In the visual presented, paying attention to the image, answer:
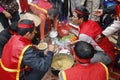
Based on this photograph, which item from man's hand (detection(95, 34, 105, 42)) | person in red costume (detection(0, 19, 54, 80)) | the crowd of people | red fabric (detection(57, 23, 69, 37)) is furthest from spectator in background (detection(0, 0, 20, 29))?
man's hand (detection(95, 34, 105, 42))

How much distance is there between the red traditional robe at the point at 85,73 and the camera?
1851 millimetres

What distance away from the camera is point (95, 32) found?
258cm

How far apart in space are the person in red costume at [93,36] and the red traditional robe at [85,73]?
0.60 metres

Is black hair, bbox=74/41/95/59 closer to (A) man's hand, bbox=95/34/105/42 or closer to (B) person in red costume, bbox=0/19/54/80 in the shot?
(B) person in red costume, bbox=0/19/54/80

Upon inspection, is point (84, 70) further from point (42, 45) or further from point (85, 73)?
point (42, 45)

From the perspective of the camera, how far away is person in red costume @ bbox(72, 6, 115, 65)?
2521mm

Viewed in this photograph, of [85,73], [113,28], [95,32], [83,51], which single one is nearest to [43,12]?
[95,32]

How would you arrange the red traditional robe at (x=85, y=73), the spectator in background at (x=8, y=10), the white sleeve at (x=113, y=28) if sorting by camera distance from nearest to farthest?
the red traditional robe at (x=85, y=73)
the white sleeve at (x=113, y=28)
the spectator in background at (x=8, y=10)

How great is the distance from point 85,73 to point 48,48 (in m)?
0.80

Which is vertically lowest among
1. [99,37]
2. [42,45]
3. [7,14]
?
[42,45]

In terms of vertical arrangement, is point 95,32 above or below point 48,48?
above

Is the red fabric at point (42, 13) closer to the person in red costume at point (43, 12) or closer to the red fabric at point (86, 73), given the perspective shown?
the person in red costume at point (43, 12)

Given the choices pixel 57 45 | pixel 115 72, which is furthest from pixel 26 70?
pixel 115 72

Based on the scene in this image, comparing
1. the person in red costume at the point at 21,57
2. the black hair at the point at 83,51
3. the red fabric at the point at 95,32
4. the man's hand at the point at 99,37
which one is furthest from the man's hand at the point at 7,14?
the black hair at the point at 83,51
